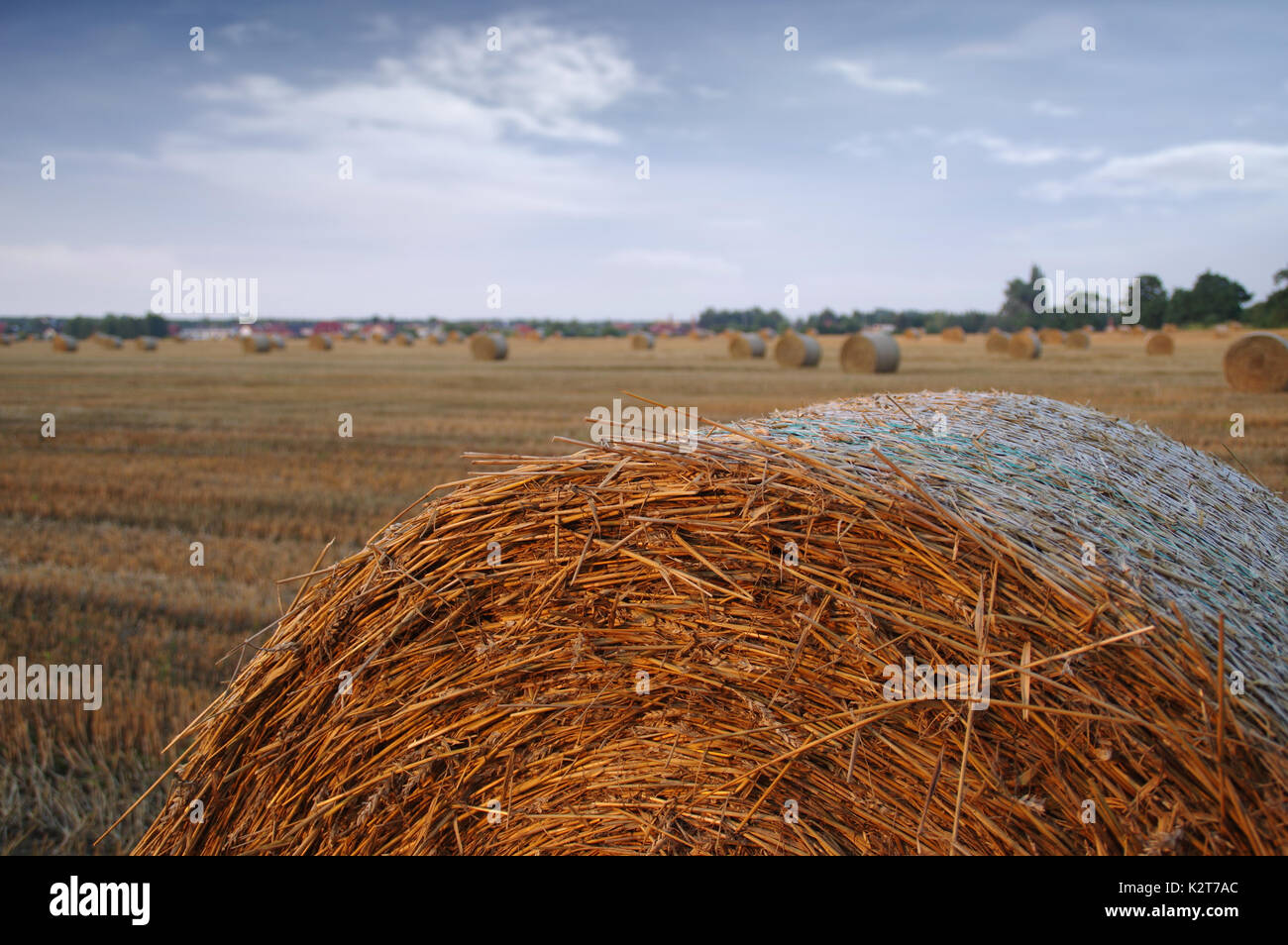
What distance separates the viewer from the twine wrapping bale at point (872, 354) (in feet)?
86.2

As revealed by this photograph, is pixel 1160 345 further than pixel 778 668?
Yes

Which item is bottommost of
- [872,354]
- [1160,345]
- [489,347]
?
[872,354]

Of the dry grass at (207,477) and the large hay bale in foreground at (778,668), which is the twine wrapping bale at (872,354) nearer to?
the dry grass at (207,477)

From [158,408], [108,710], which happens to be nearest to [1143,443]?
[108,710]

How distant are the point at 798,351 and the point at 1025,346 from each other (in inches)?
364

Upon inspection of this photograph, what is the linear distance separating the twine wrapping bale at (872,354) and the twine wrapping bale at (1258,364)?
31.0ft

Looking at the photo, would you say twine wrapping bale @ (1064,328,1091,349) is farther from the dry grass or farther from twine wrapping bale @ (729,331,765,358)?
twine wrapping bale @ (729,331,765,358)

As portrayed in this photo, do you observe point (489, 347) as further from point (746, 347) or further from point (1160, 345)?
point (1160, 345)

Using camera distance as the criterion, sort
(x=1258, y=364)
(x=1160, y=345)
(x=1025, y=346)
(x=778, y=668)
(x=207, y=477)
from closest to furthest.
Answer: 1. (x=778, y=668)
2. (x=207, y=477)
3. (x=1258, y=364)
4. (x=1025, y=346)
5. (x=1160, y=345)

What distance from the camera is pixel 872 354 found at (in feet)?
86.4

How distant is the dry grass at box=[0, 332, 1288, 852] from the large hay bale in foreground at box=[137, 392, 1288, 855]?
5.59 feet

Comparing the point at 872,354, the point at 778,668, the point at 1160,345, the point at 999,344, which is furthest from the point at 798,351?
the point at 778,668
